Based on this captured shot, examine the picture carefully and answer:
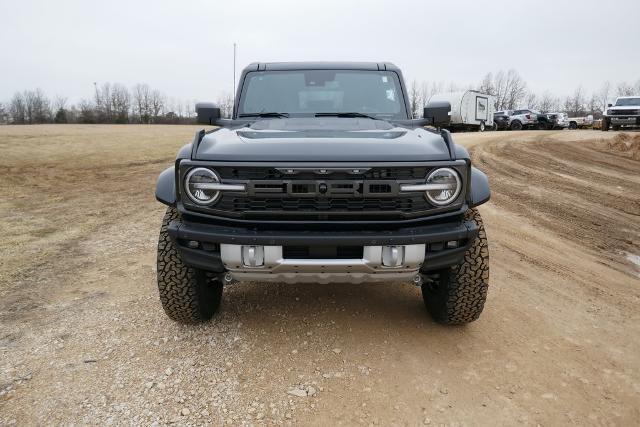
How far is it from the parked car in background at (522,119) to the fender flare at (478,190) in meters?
32.5

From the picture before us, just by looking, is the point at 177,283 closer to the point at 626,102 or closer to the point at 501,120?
the point at 626,102

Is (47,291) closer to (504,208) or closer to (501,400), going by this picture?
(501,400)

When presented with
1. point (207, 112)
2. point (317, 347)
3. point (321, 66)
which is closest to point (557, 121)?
point (321, 66)

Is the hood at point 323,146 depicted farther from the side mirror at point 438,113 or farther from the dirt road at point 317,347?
the dirt road at point 317,347

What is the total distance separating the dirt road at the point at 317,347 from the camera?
2529 mm

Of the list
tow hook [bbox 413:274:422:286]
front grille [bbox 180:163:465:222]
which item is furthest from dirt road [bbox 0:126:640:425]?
front grille [bbox 180:163:465:222]

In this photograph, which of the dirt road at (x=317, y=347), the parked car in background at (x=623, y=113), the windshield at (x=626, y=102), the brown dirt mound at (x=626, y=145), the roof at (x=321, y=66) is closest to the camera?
the dirt road at (x=317, y=347)

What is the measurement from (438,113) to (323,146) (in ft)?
5.25

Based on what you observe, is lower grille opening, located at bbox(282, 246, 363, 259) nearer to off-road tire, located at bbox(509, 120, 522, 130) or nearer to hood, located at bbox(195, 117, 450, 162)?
hood, located at bbox(195, 117, 450, 162)

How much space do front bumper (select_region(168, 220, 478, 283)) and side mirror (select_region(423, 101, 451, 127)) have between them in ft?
4.67

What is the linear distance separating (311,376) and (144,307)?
61.2 inches

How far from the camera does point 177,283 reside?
311cm

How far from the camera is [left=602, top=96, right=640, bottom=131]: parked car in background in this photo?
2300 cm

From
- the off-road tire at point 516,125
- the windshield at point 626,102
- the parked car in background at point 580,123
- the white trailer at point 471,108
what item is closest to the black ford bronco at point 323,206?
the white trailer at point 471,108
